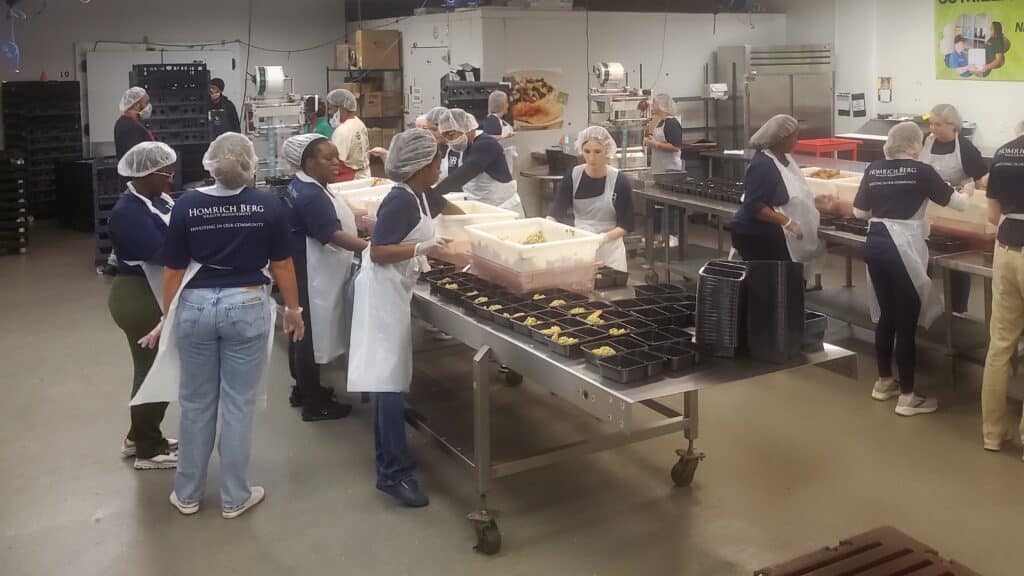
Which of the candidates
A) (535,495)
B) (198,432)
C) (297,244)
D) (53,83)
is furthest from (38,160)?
(535,495)

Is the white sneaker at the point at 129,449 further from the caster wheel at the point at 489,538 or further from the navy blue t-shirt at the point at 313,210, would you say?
the caster wheel at the point at 489,538

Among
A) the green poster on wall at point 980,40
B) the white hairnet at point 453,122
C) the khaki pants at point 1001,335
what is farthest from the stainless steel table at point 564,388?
the green poster on wall at point 980,40

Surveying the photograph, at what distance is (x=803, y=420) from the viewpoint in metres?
4.12

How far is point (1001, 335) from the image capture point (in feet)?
12.1

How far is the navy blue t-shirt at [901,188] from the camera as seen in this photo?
399 centimetres

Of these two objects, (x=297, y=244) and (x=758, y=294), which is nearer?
(x=758, y=294)

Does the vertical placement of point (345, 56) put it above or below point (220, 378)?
above

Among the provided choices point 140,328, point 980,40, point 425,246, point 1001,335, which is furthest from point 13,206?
point 980,40

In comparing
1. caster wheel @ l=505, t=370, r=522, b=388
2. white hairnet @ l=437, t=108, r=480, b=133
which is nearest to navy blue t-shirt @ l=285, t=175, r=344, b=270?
caster wheel @ l=505, t=370, r=522, b=388

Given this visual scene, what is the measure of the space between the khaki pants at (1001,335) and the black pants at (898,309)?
401 mm

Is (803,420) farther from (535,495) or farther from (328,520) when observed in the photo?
(328,520)

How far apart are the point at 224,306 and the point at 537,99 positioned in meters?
5.42

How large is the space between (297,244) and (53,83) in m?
6.62

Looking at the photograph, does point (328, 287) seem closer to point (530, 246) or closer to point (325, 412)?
point (325, 412)
